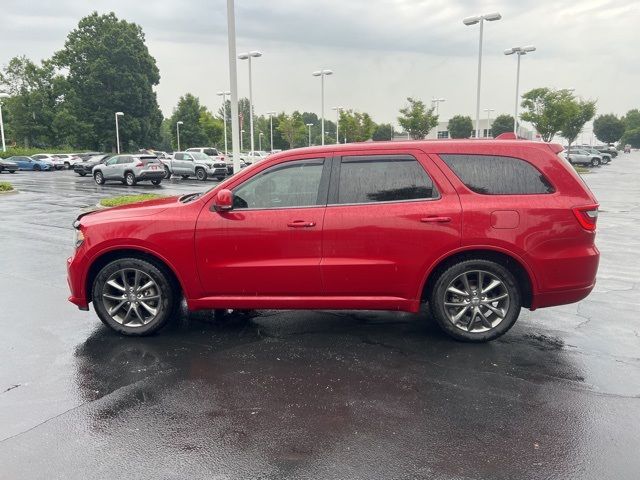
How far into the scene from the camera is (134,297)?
5.23 metres

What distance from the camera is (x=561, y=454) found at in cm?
324

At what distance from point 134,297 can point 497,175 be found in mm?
3713

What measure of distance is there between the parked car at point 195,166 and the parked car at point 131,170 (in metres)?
3.00

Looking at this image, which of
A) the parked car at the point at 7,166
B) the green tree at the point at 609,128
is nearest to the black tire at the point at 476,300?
the parked car at the point at 7,166

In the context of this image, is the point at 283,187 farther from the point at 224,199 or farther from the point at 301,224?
the point at 224,199

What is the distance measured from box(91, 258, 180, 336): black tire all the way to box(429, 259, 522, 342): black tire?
2571 millimetres

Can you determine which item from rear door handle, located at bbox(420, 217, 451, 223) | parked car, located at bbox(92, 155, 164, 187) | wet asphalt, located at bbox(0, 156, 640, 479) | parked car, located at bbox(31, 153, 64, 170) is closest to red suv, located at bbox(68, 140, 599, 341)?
rear door handle, located at bbox(420, 217, 451, 223)

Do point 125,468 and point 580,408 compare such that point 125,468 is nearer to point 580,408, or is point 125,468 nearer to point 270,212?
point 270,212

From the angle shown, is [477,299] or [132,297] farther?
[132,297]

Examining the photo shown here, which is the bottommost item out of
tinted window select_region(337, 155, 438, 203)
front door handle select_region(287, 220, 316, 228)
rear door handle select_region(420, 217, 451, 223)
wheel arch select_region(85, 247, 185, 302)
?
wheel arch select_region(85, 247, 185, 302)

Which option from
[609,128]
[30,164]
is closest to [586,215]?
[30,164]

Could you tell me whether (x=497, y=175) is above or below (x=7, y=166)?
above

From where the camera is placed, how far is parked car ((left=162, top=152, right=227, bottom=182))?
1220 inches

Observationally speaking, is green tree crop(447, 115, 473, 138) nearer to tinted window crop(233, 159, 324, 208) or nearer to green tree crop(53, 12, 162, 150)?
green tree crop(53, 12, 162, 150)
